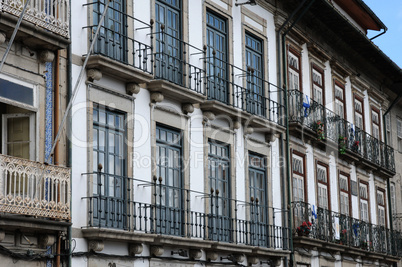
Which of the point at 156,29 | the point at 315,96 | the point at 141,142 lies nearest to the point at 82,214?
the point at 141,142

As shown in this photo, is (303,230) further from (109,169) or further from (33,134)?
(33,134)

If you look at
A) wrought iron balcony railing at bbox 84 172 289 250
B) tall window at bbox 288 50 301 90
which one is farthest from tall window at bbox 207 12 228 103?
tall window at bbox 288 50 301 90

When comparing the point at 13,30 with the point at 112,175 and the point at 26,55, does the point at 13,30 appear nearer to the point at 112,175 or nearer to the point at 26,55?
the point at 26,55

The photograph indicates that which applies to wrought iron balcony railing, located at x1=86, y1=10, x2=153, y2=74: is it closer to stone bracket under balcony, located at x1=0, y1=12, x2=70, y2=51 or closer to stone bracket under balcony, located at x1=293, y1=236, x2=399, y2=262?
stone bracket under balcony, located at x1=0, y1=12, x2=70, y2=51

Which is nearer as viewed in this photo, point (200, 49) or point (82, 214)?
point (82, 214)

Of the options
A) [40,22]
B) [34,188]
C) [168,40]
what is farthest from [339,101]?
[34,188]

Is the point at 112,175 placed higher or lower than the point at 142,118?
lower

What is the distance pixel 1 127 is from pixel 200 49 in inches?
233

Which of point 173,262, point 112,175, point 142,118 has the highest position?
point 142,118

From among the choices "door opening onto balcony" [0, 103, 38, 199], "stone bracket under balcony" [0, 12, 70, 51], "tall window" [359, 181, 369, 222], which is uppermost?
"stone bracket under balcony" [0, 12, 70, 51]

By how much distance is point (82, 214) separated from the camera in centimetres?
1373

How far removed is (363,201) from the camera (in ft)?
90.2

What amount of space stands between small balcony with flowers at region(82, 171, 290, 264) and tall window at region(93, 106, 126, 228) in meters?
0.02

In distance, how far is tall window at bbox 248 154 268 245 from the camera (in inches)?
755
